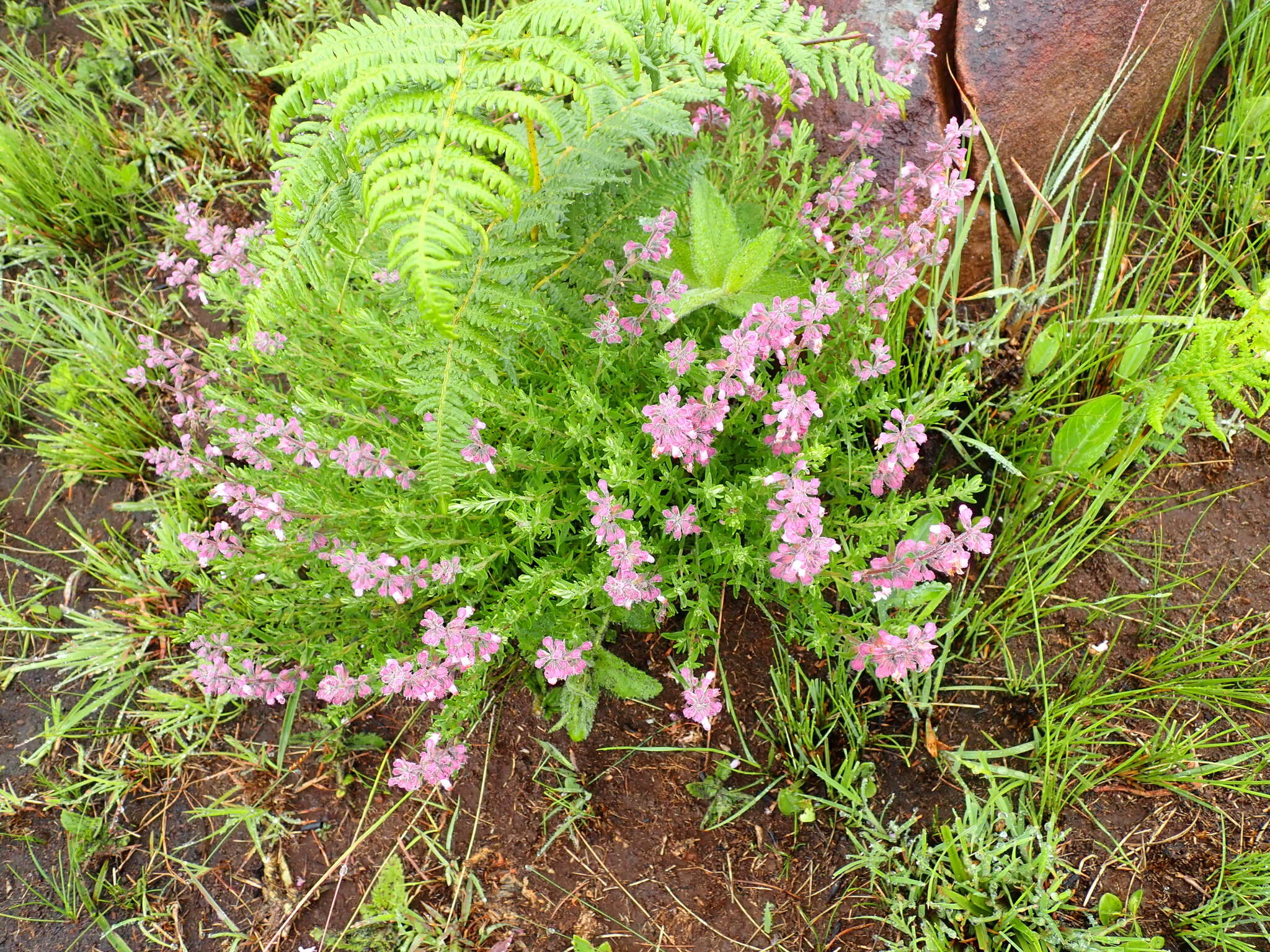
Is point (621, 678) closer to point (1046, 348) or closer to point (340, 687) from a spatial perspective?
point (340, 687)

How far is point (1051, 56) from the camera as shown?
2.89 metres

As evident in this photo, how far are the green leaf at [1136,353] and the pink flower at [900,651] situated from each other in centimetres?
125

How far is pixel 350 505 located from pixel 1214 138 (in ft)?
10.7

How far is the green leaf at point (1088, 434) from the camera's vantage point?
7.86 ft

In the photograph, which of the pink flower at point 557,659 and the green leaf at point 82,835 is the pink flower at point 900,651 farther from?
the green leaf at point 82,835

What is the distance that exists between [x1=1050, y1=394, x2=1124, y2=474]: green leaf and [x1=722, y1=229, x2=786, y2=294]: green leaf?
1.11 metres

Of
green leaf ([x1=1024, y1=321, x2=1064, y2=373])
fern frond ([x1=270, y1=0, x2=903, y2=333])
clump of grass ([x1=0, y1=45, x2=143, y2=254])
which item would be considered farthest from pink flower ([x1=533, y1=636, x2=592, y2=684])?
clump of grass ([x1=0, y1=45, x2=143, y2=254])

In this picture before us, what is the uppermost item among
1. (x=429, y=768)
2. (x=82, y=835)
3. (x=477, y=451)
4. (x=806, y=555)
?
(x=477, y=451)

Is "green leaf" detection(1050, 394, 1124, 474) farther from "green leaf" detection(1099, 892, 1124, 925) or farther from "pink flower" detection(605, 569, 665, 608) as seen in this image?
"pink flower" detection(605, 569, 665, 608)

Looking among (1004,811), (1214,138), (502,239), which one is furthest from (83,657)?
(1214,138)

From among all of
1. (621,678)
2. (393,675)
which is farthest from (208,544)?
(621,678)

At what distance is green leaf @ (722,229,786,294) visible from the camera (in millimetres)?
1999

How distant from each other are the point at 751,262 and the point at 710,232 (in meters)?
0.14

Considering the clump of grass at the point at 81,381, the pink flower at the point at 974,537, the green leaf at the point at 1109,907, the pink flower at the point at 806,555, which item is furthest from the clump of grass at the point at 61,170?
the green leaf at the point at 1109,907
